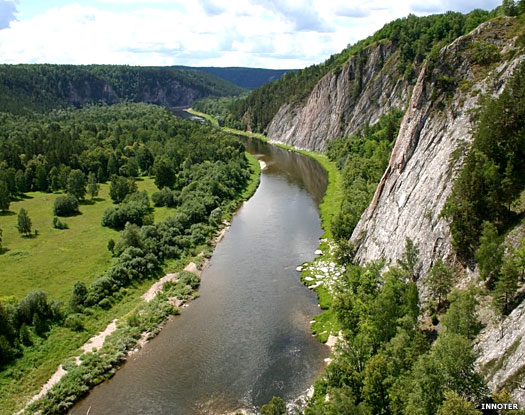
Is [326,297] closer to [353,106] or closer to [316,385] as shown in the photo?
[316,385]

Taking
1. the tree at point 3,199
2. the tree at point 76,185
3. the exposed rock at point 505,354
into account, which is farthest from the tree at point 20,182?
the exposed rock at point 505,354

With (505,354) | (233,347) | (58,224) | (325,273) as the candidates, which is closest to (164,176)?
(58,224)

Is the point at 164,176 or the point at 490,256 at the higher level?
the point at 490,256

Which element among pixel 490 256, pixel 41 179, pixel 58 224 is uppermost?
pixel 490 256

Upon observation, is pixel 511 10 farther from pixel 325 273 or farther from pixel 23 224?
pixel 23 224

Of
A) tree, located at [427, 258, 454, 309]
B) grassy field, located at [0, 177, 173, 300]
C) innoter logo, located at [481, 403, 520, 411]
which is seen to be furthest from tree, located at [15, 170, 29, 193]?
innoter logo, located at [481, 403, 520, 411]
